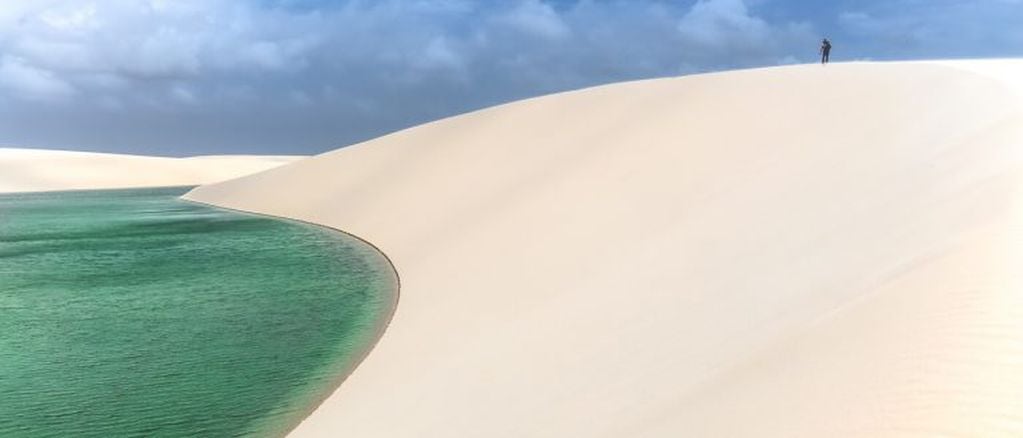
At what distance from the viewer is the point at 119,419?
7.41 meters

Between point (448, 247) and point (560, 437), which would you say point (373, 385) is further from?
point (448, 247)

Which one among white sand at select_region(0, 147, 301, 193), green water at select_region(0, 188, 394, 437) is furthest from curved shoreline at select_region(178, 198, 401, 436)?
white sand at select_region(0, 147, 301, 193)

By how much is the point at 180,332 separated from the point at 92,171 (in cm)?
7303

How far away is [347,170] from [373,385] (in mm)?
25041

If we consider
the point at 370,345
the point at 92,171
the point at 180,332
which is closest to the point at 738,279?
the point at 370,345

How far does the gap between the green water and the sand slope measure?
79cm

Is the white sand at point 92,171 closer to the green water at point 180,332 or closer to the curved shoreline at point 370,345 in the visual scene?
the green water at point 180,332

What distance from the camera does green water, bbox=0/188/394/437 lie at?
7633mm

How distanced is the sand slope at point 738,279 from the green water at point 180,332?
0.79m

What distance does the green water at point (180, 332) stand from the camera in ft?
25.0

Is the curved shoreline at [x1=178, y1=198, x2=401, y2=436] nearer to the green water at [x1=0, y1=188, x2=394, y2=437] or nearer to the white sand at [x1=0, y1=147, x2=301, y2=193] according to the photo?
the green water at [x1=0, y1=188, x2=394, y2=437]

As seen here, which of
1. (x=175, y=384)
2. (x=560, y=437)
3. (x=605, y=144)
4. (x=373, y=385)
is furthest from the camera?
(x=605, y=144)

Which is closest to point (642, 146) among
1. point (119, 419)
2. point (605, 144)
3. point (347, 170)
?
point (605, 144)

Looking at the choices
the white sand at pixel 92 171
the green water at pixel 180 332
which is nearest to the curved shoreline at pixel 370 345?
the green water at pixel 180 332
